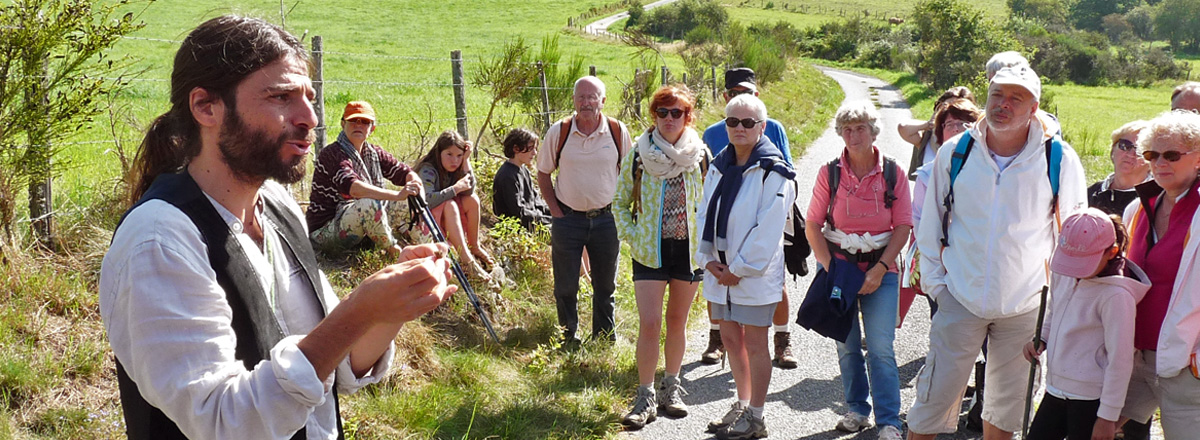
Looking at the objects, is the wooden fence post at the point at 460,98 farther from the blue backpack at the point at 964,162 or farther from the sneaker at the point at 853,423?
the blue backpack at the point at 964,162

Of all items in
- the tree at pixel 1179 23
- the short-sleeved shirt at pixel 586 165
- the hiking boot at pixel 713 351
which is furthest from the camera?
the tree at pixel 1179 23

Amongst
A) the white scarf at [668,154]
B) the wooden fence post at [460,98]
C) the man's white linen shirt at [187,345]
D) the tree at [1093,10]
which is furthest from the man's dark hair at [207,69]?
the tree at [1093,10]

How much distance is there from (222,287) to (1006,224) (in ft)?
10.1

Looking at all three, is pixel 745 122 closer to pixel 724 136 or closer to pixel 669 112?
pixel 669 112

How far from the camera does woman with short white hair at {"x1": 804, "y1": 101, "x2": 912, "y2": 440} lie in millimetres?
4527

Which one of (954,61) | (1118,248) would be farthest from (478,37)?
(1118,248)

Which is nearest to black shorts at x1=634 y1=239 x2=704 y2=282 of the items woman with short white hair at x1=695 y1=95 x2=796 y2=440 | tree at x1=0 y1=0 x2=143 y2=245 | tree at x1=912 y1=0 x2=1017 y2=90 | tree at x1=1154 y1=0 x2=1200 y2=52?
woman with short white hair at x1=695 y1=95 x2=796 y2=440

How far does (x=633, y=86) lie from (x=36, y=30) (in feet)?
34.2

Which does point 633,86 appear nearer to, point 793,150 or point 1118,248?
point 793,150

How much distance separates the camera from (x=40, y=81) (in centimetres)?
464

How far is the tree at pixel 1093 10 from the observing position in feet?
312

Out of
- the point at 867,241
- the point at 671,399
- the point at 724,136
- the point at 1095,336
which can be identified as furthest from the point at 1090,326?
the point at 724,136

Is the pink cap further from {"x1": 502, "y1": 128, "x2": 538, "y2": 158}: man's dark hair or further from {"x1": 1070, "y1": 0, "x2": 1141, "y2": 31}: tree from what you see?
{"x1": 1070, "y1": 0, "x2": 1141, "y2": 31}: tree

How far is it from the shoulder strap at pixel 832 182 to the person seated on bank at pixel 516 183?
314 centimetres
